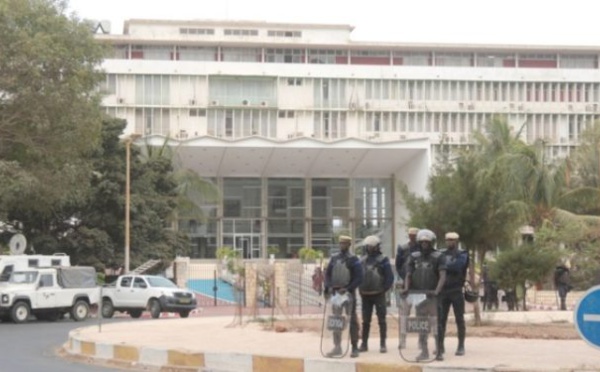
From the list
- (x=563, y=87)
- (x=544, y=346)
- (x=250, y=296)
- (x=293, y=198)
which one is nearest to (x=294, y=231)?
(x=293, y=198)

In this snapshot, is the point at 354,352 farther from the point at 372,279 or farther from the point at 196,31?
the point at 196,31

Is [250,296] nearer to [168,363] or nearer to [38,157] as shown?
[38,157]

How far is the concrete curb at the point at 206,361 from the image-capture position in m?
12.5

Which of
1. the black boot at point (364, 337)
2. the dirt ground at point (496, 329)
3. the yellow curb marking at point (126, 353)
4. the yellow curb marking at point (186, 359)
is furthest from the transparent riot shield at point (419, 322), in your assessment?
the dirt ground at point (496, 329)

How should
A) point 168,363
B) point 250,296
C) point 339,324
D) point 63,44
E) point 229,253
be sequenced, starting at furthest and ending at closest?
point 229,253 → point 250,296 → point 63,44 → point 168,363 → point 339,324

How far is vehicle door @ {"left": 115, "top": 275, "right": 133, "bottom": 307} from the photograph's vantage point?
34500mm

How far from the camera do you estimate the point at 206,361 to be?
46.4ft

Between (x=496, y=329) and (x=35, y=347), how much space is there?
31.8 ft

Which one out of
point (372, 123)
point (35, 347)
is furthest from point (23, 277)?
point (372, 123)

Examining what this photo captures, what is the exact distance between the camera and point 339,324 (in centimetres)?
1316

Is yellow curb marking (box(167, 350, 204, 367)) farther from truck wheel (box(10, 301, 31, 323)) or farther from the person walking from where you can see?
the person walking

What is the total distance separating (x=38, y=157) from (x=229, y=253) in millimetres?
29307

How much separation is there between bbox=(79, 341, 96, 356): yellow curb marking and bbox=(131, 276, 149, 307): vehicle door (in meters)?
16.8

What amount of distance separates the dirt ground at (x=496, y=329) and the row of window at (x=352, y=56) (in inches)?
2469
